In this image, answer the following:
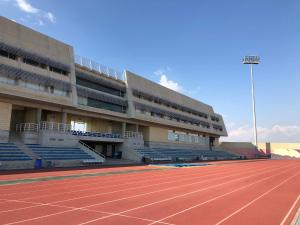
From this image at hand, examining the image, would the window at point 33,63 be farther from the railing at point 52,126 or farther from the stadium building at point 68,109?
the railing at point 52,126

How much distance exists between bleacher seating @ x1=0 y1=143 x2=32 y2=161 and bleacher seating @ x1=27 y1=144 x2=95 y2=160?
1676mm

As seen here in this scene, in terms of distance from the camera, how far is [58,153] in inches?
1187

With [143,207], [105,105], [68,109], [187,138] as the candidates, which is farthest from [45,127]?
[187,138]

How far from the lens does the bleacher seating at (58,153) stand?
28378 mm

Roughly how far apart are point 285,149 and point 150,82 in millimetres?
53169

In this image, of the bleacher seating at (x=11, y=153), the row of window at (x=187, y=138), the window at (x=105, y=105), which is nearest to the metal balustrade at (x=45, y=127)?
the window at (x=105, y=105)

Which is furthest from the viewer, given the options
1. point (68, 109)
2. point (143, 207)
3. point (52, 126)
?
point (68, 109)

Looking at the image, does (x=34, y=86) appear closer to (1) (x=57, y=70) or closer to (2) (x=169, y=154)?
(1) (x=57, y=70)

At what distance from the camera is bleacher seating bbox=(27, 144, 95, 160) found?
93.1 ft

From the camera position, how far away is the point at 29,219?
311 inches

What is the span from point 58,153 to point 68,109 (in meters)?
7.17

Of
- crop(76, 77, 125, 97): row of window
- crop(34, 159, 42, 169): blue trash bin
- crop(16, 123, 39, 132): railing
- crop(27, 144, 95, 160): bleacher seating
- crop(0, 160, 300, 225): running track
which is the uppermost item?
crop(76, 77, 125, 97): row of window

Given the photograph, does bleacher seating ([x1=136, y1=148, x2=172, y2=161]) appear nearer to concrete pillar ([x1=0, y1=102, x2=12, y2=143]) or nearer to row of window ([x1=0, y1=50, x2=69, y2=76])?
row of window ([x1=0, y1=50, x2=69, y2=76])

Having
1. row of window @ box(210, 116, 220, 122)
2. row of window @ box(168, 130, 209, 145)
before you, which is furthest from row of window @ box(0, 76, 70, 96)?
row of window @ box(210, 116, 220, 122)
